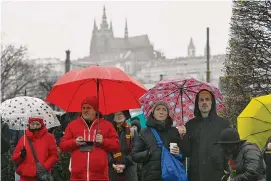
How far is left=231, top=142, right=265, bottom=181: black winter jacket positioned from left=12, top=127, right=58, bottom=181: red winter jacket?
270 centimetres

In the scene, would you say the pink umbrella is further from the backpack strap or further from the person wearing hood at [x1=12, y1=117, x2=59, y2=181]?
the person wearing hood at [x1=12, y1=117, x2=59, y2=181]

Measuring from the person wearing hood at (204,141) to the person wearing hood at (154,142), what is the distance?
0.58 feet

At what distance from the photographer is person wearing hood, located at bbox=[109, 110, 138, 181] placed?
25.0 feet

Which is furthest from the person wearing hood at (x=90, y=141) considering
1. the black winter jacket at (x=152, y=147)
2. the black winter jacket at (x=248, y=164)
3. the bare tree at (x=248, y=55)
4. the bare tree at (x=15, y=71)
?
the bare tree at (x=15, y=71)

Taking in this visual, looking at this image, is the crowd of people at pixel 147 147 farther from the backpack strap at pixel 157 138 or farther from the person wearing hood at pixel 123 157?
the person wearing hood at pixel 123 157

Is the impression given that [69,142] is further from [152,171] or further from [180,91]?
[180,91]

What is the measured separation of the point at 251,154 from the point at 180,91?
269 centimetres

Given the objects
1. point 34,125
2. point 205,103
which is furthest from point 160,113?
point 34,125

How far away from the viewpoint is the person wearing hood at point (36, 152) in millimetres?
7105

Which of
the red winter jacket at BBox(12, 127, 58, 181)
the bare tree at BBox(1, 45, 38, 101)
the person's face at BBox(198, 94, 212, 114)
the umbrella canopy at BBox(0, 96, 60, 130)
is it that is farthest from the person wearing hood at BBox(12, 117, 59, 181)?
the bare tree at BBox(1, 45, 38, 101)

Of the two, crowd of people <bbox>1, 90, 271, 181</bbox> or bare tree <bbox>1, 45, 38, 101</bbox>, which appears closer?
crowd of people <bbox>1, 90, 271, 181</bbox>

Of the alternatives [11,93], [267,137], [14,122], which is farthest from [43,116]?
[11,93]

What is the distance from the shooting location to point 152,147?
21.6 ft

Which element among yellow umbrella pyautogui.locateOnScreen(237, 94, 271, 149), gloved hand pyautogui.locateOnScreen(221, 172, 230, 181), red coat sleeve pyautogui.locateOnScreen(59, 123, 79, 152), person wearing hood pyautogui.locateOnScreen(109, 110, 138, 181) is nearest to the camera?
gloved hand pyautogui.locateOnScreen(221, 172, 230, 181)
